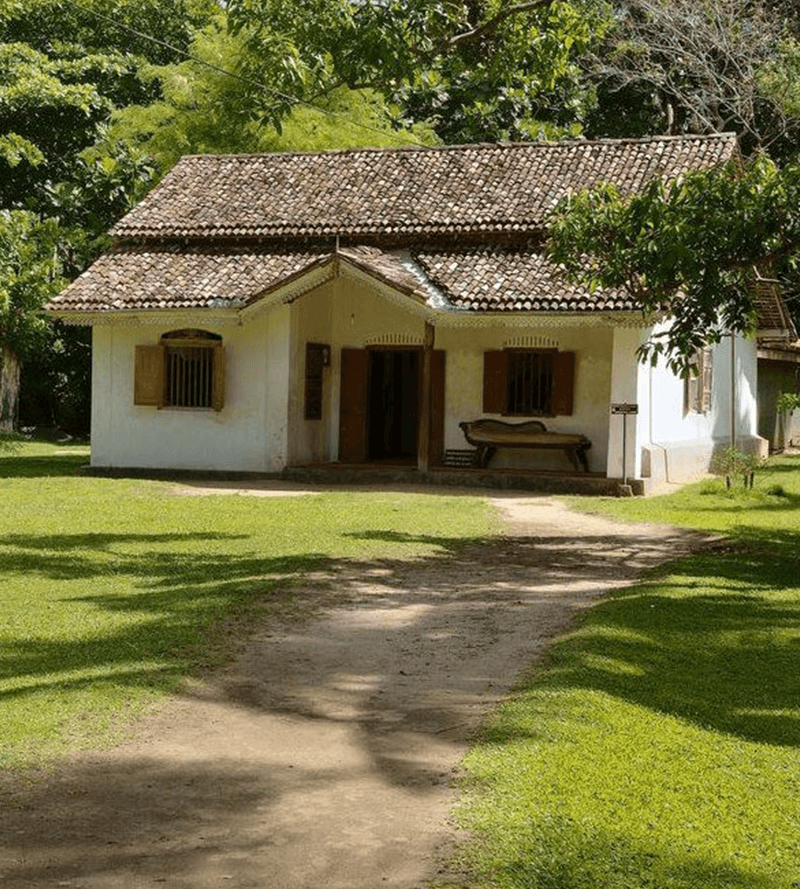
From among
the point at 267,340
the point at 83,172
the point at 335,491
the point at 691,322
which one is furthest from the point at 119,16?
the point at 691,322

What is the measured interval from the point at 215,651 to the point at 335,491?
1186 cm

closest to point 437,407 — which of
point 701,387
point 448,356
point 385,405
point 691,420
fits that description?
point 448,356

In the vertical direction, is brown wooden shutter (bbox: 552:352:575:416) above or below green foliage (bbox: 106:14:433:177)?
below

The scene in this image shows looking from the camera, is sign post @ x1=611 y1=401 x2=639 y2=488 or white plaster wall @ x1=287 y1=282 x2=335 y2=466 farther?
white plaster wall @ x1=287 y1=282 x2=335 y2=466

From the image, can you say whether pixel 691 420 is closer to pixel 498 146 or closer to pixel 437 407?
pixel 437 407

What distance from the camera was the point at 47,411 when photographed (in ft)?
121

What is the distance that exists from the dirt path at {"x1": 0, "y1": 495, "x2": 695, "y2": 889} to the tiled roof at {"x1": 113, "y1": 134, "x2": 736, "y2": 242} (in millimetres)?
13058

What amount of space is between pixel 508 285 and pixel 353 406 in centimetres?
365

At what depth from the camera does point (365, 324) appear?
23984 mm

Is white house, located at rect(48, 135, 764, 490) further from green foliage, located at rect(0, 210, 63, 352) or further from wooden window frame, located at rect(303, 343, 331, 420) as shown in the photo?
green foliage, located at rect(0, 210, 63, 352)

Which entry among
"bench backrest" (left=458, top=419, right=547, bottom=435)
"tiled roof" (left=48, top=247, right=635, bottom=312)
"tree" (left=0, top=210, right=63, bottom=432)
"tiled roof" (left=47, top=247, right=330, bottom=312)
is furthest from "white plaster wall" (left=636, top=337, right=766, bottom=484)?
"tree" (left=0, top=210, right=63, bottom=432)

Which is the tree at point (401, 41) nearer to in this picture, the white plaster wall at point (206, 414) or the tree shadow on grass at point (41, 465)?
the white plaster wall at point (206, 414)

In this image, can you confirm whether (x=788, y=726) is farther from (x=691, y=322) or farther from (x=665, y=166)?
(x=665, y=166)

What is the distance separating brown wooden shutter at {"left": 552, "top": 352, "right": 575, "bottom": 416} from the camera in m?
22.5
